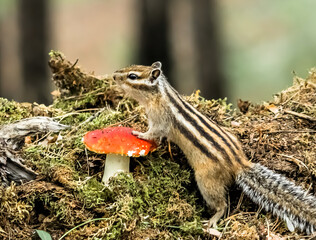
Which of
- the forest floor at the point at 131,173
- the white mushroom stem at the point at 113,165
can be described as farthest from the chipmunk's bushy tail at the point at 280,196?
the white mushroom stem at the point at 113,165

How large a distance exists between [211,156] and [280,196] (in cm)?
68

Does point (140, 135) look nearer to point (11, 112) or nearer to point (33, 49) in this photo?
point (11, 112)

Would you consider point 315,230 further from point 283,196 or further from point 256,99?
point 256,99

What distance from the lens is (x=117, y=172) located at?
4047mm

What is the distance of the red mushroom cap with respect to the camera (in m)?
3.90

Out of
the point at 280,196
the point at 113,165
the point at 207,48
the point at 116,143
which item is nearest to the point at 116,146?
the point at 116,143

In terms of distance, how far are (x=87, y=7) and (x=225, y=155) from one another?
22.7 metres

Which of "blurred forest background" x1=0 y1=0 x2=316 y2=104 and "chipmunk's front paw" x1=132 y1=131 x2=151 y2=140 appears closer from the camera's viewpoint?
"chipmunk's front paw" x1=132 y1=131 x2=151 y2=140

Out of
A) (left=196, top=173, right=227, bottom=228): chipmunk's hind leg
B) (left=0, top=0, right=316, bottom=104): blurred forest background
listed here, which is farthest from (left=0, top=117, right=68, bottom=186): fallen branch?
(left=0, top=0, right=316, bottom=104): blurred forest background

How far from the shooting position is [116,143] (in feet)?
12.9

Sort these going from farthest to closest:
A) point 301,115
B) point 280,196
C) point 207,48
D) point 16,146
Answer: point 207,48 < point 301,115 < point 16,146 < point 280,196

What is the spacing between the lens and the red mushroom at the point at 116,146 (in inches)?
154

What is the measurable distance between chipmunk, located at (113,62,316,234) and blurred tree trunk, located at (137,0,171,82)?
20.8 ft

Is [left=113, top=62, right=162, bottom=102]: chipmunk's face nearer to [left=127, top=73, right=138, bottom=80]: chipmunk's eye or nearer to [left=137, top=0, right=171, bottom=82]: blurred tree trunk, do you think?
[left=127, top=73, right=138, bottom=80]: chipmunk's eye
